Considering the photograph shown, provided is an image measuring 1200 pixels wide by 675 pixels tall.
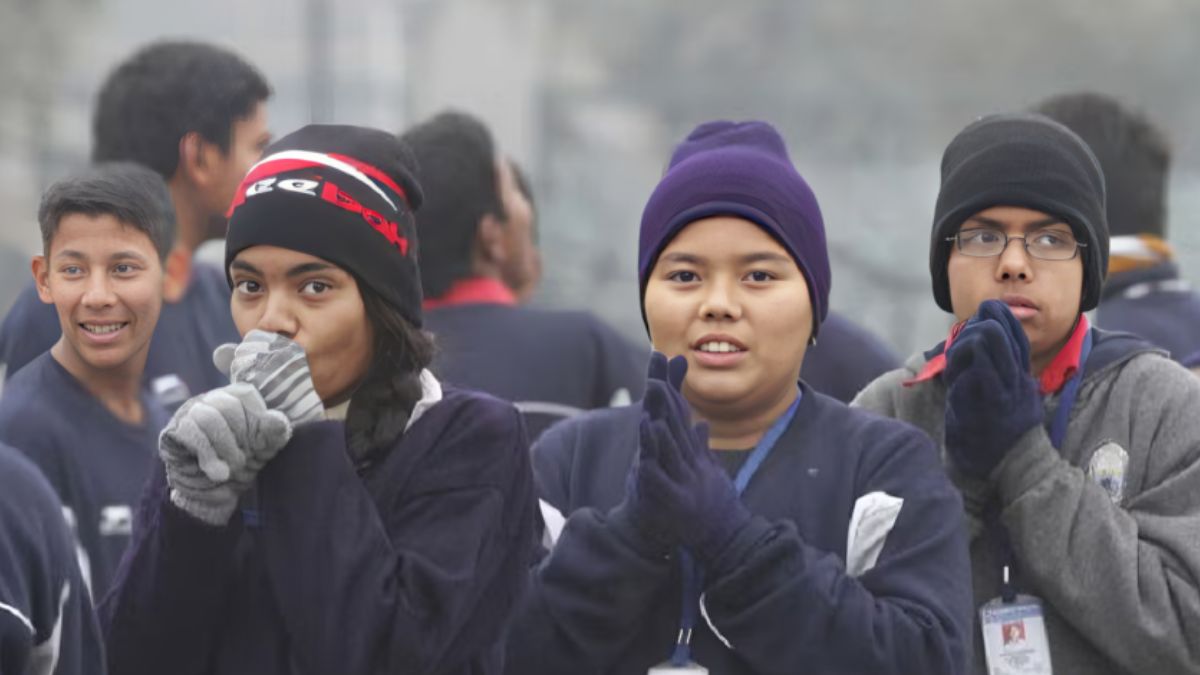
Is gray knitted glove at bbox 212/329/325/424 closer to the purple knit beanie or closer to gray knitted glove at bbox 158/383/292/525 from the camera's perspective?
gray knitted glove at bbox 158/383/292/525

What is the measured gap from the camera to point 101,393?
13.5ft

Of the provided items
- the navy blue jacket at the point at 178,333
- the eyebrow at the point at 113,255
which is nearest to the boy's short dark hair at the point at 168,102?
the navy blue jacket at the point at 178,333

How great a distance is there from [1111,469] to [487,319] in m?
1.78

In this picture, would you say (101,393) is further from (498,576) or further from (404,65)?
(404,65)

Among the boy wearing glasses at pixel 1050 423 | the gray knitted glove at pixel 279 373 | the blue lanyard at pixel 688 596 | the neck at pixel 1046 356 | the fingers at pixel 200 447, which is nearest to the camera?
the fingers at pixel 200 447

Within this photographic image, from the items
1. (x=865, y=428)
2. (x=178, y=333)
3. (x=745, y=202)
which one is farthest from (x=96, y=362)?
(x=865, y=428)

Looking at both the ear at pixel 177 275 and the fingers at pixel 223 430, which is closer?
the fingers at pixel 223 430

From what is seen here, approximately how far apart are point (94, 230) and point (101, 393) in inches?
15.9

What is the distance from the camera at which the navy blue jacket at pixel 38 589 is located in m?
2.76

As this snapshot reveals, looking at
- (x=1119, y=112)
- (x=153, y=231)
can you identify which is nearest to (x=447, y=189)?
(x=153, y=231)

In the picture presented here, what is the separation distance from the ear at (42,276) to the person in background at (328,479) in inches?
35.5

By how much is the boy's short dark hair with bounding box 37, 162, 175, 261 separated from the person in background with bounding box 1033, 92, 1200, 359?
6.29ft

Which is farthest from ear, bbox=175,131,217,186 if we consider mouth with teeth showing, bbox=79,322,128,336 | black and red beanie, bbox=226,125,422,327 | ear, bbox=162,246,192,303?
black and red beanie, bbox=226,125,422,327

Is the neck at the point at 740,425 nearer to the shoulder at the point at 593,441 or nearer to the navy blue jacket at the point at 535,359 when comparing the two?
the shoulder at the point at 593,441
